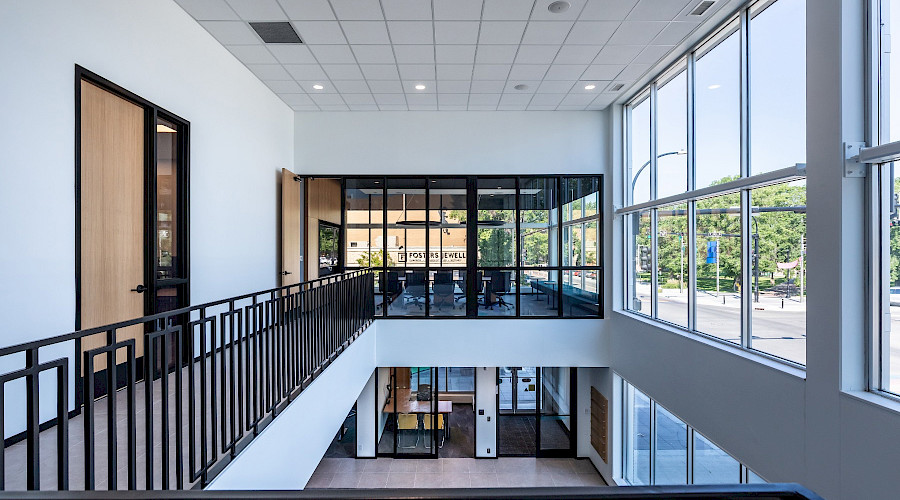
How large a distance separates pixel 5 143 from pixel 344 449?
25.1 ft

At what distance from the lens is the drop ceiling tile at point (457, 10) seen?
4.04 meters

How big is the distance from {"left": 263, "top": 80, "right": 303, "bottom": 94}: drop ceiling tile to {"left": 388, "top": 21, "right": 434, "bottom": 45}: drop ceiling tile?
79.2 inches

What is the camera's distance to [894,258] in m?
2.88

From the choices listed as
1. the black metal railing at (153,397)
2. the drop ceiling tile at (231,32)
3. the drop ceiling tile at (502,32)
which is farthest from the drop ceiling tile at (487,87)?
the black metal railing at (153,397)

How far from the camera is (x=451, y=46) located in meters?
4.93

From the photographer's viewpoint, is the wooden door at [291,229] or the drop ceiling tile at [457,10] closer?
the drop ceiling tile at [457,10]

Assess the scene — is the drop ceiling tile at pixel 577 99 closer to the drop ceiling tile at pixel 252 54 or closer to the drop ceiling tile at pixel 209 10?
the drop ceiling tile at pixel 252 54

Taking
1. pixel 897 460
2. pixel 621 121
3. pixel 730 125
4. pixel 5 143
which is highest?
pixel 621 121

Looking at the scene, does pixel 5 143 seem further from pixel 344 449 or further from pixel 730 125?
pixel 344 449

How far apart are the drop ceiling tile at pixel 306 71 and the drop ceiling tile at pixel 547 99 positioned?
311 cm

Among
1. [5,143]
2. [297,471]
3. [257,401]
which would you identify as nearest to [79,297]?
[5,143]

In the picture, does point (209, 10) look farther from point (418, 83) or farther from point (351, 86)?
point (418, 83)

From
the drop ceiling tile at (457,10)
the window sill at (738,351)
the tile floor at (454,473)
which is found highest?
the drop ceiling tile at (457,10)

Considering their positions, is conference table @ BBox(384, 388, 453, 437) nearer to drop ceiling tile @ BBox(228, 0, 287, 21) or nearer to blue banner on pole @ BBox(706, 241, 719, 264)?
blue banner on pole @ BBox(706, 241, 719, 264)
